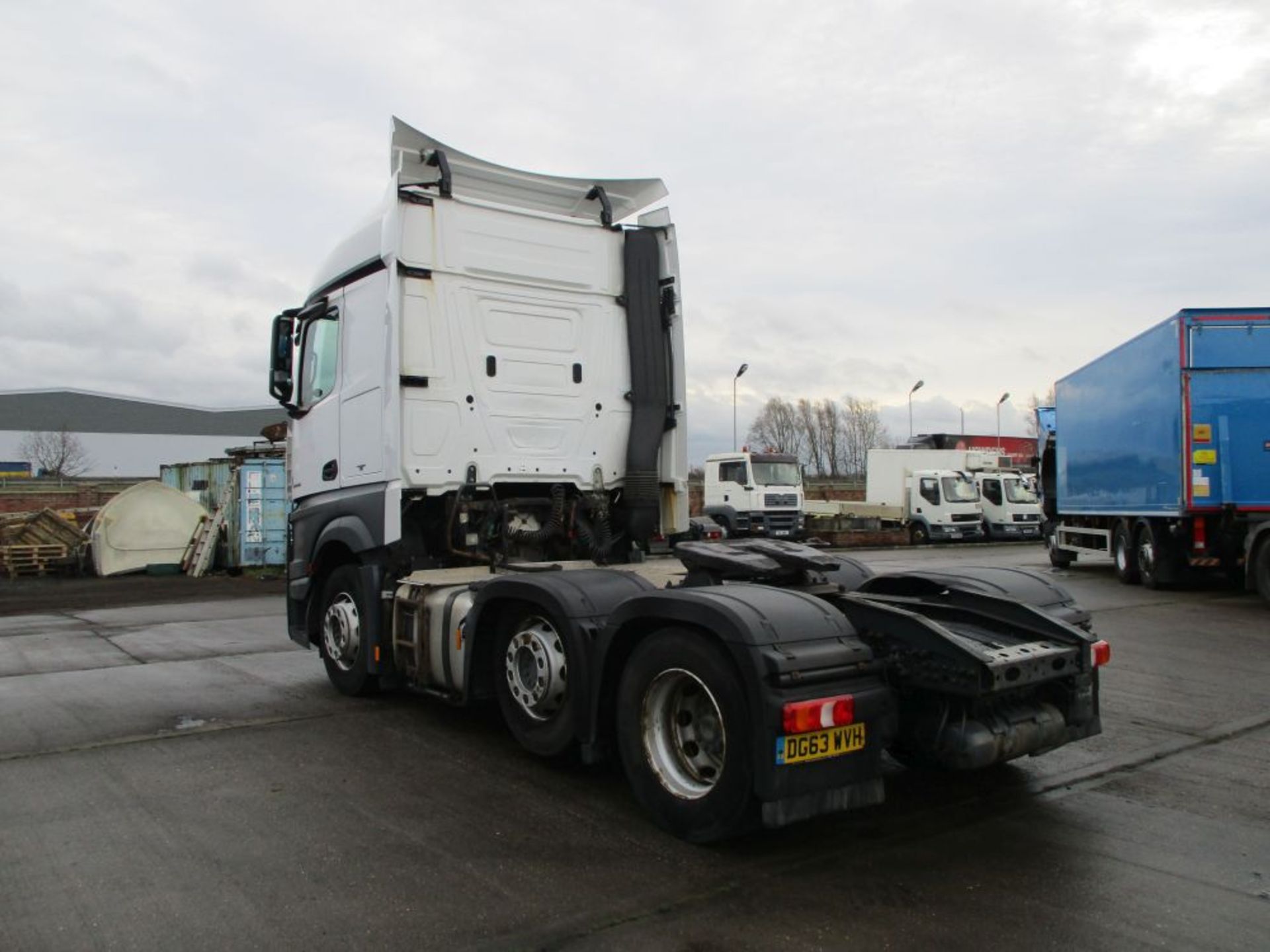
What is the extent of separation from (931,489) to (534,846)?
2965 centimetres

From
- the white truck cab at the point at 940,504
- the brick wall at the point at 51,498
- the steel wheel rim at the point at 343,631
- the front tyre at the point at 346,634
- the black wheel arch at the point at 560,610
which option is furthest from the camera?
the white truck cab at the point at 940,504

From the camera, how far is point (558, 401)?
23.6 feet

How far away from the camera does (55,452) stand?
217ft

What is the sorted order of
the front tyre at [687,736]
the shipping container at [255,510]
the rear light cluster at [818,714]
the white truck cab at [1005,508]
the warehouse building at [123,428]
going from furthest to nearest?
1. the warehouse building at [123,428]
2. the white truck cab at [1005,508]
3. the shipping container at [255,510]
4. the front tyre at [687,736]
5. the rear light cluster at [818,714]

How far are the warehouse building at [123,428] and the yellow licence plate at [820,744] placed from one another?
236 feet

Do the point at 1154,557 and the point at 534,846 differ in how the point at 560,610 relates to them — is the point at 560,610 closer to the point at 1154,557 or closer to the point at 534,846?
the point at 534,846

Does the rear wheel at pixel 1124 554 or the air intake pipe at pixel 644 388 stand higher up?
the air intake pipe at pixel 644 388

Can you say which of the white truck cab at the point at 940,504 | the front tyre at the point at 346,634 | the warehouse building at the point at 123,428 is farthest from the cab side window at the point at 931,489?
the warehouse building at the point at 123,428

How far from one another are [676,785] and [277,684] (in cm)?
491

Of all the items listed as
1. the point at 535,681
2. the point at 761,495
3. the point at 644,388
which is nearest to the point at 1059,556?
the point at 761,495

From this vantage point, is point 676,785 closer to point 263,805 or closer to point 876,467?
point 263,805

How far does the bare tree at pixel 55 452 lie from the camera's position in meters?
64.5

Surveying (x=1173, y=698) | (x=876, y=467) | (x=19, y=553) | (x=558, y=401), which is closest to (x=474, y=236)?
(x=558, y=401)

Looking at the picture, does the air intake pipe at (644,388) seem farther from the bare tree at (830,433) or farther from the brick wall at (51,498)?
the bare tree at (830,433)
